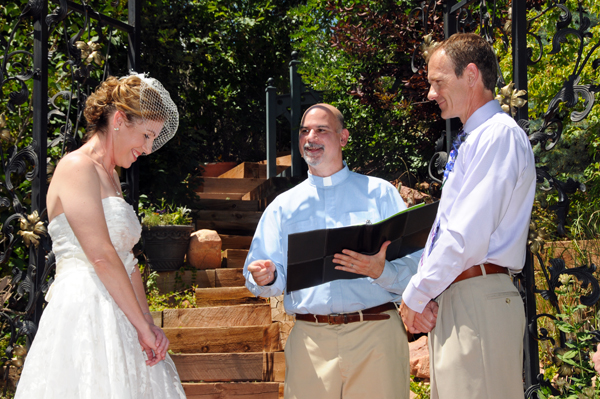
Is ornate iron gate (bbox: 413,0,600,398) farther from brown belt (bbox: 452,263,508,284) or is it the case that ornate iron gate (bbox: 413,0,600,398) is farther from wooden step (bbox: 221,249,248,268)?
wooden step (bbox: 221,249,248,268)

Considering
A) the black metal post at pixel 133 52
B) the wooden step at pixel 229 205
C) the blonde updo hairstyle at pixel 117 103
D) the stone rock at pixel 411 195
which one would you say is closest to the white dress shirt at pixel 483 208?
the blonde updo hairstyle at pixel 117 103

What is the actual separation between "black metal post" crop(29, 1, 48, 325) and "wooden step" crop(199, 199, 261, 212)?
531cm

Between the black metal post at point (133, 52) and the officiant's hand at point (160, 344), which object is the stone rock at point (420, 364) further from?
the officiant's hand at point (160, 344)

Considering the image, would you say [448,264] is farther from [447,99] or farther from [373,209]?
[373,209]

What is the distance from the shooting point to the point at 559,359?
8.64 ft

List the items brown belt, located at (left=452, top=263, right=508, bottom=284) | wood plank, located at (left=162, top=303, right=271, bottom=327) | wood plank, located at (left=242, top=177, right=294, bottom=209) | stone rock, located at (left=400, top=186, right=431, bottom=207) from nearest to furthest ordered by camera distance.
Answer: brown belt, located at (left=452, top=263, right=508, bottom=284)
wood plank, located at (left=162, top=303, right=271, bottom=327)
stone rock, located at (left=400, top=186, right=431, bottom=207)
wood plank, located at (left=242, top=177, right=294, bottom=209)

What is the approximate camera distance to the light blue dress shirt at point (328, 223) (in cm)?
265

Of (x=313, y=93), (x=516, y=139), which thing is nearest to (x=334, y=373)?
(x=516, y=139)

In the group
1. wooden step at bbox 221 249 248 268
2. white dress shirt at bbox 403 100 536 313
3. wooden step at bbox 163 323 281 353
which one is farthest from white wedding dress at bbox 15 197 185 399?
wooden step at bbox 221 249 248 268

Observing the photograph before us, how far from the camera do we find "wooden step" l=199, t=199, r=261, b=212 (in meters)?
8.33

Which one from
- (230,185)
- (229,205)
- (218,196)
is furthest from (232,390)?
(230,185)

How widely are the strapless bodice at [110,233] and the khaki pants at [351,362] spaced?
36.5 inches

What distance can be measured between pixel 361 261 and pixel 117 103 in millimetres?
1257

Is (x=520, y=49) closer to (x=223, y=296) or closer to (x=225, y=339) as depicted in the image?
(x=225, y=339)
